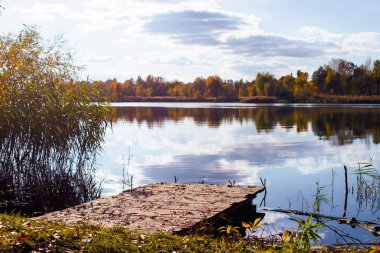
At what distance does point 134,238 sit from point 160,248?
751mm

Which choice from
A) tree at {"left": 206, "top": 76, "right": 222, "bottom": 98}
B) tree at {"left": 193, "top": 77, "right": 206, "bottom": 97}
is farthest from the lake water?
tree at {"left": 193, "top": 77, "right": 206, "bottom": 97}

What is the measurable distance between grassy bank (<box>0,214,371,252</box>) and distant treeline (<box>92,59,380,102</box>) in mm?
85157

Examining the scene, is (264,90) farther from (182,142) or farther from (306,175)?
(306,175)

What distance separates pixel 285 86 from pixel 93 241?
449 ft

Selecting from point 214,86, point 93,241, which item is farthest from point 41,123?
point 214,86

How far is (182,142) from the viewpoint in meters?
44.2

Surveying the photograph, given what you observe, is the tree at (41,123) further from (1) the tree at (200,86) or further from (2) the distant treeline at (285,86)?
(1) the tree at (200,86)

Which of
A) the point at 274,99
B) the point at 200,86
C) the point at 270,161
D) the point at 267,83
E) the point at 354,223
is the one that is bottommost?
the point at 270,161

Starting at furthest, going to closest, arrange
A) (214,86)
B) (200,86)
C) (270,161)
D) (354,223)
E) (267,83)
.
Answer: (200,86) < (214,86) < (267,83) < (270,161) < (354,223)

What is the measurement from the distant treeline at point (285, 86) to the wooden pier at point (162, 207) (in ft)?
257

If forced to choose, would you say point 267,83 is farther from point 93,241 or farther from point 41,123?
point 93,241

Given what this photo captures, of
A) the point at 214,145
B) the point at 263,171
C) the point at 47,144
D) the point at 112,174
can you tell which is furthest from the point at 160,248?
the point at 214,145

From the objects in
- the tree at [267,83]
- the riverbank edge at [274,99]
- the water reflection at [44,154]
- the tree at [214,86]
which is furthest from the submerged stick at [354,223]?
the tree at [214,86]

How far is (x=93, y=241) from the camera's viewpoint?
374 inches
